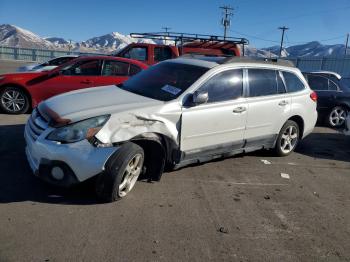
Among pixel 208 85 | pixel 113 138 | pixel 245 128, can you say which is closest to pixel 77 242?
pixel 113 138

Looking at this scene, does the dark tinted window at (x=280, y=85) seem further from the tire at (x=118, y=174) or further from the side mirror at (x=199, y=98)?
the tire at (x=118, y=174)

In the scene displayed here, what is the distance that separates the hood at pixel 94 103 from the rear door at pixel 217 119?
527mm

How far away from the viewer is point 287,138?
661 centimetres

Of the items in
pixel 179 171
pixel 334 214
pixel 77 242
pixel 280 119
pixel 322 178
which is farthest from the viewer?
pixel 280 119

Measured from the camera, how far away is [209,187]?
4.96 meters

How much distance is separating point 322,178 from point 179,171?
2192 millimetres

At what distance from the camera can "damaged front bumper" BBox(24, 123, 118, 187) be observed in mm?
3941

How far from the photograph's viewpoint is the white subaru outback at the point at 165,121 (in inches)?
159

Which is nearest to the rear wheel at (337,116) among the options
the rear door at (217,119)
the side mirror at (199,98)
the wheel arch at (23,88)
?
the rear door at (217,119)

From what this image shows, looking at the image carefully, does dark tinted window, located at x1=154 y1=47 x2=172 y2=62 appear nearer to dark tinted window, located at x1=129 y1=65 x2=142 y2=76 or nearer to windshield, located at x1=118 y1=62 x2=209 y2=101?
dark tinted window, located at x1=129 y1=65 x2=142 y2=76

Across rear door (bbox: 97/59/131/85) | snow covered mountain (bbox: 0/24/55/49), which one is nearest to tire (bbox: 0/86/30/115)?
rear door (bbox: 97/59/131/85)

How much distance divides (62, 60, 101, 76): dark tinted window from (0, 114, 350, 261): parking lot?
3190 mm

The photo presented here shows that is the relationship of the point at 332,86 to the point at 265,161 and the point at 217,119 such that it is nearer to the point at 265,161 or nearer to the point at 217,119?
the point at 265,161

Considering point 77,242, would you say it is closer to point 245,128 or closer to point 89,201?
point 89,201
